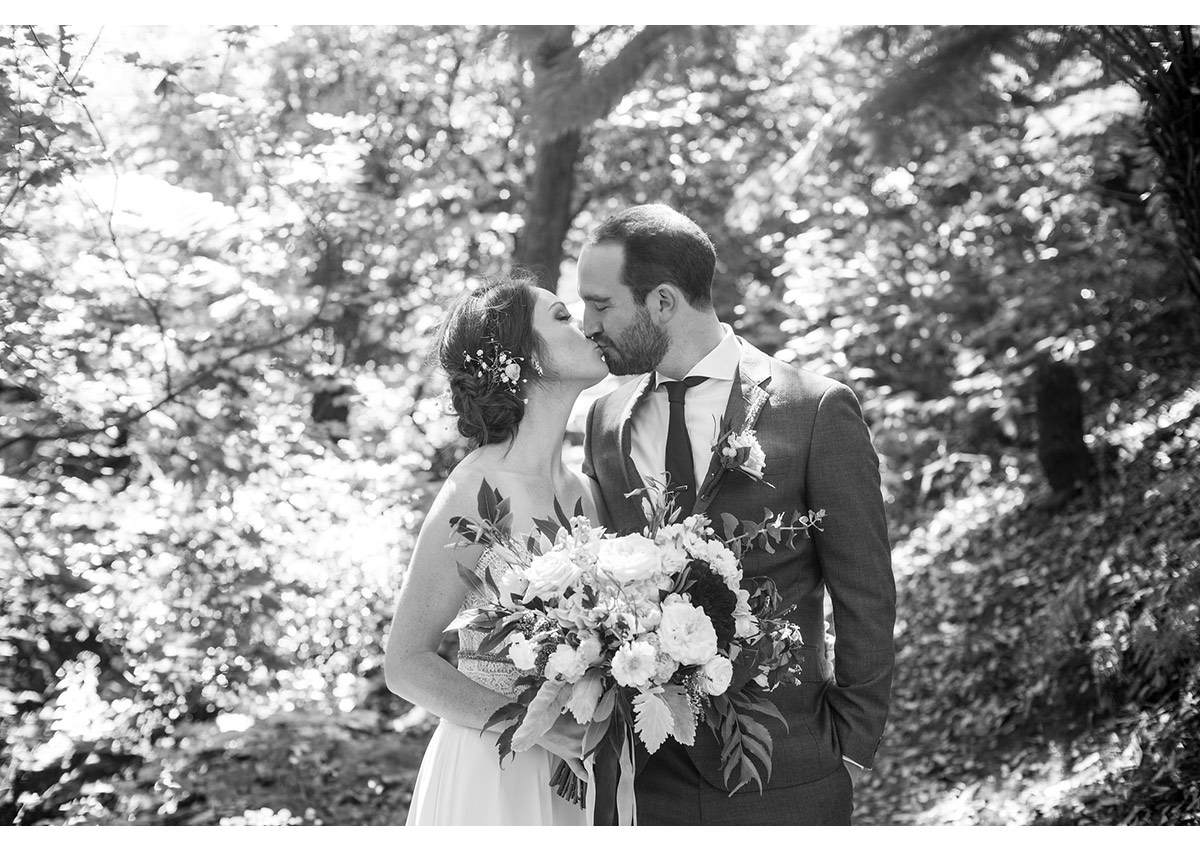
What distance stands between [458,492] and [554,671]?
628 millimetres

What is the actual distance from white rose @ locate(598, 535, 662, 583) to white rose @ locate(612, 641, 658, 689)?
12 centimetres

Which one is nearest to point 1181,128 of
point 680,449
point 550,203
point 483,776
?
point 680,449

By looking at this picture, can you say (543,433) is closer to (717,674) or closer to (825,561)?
(825,561)

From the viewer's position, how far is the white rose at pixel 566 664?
1.84m

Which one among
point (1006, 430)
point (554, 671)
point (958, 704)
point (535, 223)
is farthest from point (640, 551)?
point (1006, 430)

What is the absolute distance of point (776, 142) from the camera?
837cm

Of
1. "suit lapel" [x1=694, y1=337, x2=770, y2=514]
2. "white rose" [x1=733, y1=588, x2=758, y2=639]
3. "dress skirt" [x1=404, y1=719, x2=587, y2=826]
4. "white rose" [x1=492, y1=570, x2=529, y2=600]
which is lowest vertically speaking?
"dress skirt" [x1=404, y1=719, x2=587, y2=826]

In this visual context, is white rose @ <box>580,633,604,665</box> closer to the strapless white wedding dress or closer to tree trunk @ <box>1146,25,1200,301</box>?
the strapless white wedding dress

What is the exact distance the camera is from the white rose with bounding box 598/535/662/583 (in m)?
1.83

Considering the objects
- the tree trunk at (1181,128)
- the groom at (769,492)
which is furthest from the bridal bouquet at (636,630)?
the tree trunk at (1181,128)

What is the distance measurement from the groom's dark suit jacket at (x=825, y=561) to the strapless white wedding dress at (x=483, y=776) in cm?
Answer: 40

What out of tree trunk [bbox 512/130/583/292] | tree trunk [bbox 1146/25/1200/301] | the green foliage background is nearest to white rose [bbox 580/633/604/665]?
the green foliage background

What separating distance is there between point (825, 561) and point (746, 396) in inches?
15.3
